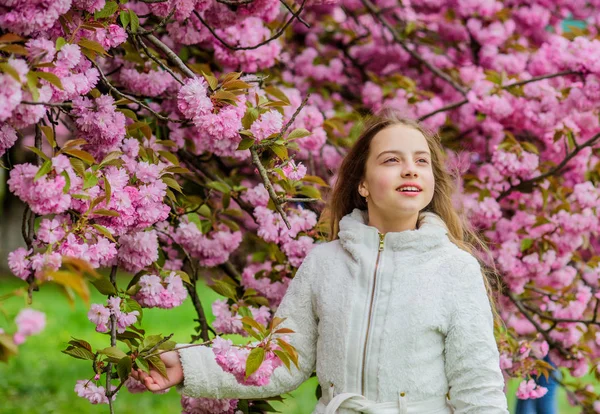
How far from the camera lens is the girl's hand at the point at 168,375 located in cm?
204

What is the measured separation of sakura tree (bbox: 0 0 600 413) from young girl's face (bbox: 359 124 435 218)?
0.23m

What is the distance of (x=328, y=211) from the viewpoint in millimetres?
2682

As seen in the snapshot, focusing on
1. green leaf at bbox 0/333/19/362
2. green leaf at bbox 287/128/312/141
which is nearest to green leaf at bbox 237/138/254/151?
green leaf at bbox 287/128/312/141

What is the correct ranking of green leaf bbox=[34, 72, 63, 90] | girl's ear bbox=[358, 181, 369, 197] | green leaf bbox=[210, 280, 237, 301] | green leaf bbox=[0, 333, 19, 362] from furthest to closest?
green leaf bbox=[210, 280, 237, 301] → girl's ear bbox=[358, 181, 369, 197] → green leaf bbox=[34, 72, 63, 90] → green leaf bbox=[0, 333, 19, 362]

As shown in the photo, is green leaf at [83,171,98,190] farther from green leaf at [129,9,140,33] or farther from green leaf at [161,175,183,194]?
green leaf at [129,9,140,33]

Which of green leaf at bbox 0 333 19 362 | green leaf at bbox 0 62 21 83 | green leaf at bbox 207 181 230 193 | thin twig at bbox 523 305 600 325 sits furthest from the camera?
thin twig at bbox 523 305 600 325

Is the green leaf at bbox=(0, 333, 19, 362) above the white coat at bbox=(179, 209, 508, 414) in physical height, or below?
above

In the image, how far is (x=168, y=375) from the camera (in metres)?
2.12

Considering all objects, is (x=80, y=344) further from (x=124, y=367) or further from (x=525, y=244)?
(x=525, y=244)

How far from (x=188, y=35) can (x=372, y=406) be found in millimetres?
1455

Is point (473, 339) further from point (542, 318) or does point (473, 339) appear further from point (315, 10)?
point (315, 10)

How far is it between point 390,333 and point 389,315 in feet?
0.16

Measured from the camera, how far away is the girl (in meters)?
2.03

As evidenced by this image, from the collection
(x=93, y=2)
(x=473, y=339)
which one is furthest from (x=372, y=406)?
(x=93, y=2)
